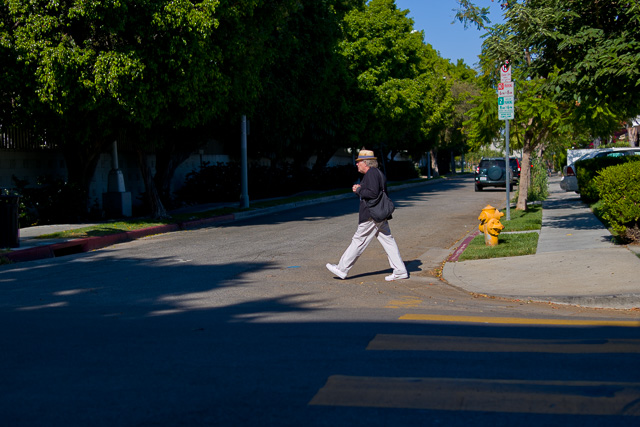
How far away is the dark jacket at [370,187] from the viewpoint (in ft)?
31.3

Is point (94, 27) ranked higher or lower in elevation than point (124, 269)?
higher

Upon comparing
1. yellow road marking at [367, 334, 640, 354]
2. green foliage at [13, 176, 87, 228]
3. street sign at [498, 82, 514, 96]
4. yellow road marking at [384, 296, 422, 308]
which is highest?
street sign at [498, 82, 514, 96]

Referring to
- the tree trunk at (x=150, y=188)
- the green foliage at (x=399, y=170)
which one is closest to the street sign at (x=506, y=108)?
the tree trunk at (x=150, y=188)

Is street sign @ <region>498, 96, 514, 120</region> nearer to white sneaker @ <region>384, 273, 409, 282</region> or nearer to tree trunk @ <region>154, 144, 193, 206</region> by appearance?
white sneaker @ <region>384, 273, 409, 282</region>

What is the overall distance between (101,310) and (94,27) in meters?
10.9

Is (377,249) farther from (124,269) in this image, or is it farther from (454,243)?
(124,269)

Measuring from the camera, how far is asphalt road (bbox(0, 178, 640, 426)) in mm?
4301

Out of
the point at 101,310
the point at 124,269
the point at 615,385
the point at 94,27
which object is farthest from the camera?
the point at 94,27

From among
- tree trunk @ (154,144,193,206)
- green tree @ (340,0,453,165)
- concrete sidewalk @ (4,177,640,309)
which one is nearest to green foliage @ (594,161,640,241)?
concrete sidewalk @ (4,177,640,309)

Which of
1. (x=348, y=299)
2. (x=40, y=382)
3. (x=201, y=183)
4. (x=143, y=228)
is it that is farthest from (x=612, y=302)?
(x=201, y=183)

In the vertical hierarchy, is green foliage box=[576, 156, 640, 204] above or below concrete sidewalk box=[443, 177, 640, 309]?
above

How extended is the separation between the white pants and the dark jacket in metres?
0.15

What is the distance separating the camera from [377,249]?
13.8m

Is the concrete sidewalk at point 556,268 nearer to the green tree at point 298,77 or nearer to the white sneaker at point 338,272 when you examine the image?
the white sneaker at point 338,272
